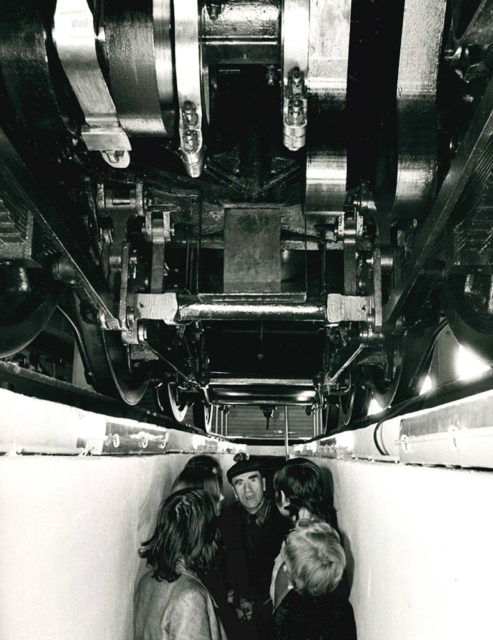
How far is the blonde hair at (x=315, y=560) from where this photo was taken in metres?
1.83

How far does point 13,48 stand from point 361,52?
1016 millimetres

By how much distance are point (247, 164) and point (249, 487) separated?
208 centimetres

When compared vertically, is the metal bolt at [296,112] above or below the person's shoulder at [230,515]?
above

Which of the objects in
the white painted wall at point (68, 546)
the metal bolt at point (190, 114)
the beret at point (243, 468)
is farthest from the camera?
the beret at point (243, 468)

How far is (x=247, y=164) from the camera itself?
2172 millimetres

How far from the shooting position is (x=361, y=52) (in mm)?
1690

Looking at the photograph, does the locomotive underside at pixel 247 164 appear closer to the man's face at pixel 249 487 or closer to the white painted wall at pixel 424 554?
the white painted wall at pixel 424 554

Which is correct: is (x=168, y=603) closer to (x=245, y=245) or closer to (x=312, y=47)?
(x=245, y=245)

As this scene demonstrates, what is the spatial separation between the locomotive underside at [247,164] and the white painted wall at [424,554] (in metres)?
0.52

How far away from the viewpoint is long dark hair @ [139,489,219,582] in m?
1.89

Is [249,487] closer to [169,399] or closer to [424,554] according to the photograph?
[169,399]

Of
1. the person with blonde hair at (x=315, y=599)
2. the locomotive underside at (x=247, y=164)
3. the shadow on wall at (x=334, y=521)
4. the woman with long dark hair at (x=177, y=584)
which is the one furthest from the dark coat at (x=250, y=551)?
the person with blonde hair at (x=315, y=599)

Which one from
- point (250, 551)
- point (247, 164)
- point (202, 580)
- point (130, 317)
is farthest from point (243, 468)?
point (247, 164)

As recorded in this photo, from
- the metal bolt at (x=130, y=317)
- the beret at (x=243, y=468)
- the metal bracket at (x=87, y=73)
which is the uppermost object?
the metal bracket at (x=87, y=73)
